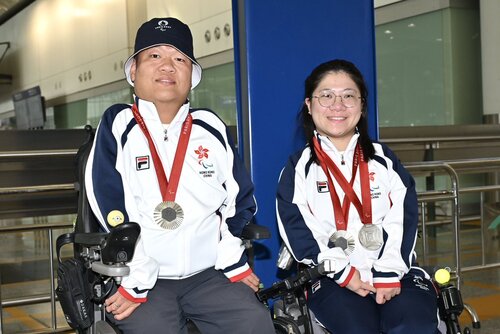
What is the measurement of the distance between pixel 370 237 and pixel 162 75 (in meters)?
0.99

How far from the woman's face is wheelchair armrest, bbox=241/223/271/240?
56cm

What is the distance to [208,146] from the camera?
254 centimetres

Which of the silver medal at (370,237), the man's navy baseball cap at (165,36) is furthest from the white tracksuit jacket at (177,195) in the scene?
the silver medal at (370,237)

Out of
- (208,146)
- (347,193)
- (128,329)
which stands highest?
(208,146)

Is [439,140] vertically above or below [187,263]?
above

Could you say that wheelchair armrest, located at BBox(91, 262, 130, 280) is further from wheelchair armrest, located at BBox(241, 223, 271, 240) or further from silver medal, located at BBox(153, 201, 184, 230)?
wheelchair armrest, located at BBox(241, 223, 271, 240)

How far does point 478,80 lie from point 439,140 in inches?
191

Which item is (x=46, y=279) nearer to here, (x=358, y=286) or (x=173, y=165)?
(x=173, y=165)

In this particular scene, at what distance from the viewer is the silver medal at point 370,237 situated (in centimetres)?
260

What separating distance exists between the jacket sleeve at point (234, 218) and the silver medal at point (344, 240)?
1.07 feet

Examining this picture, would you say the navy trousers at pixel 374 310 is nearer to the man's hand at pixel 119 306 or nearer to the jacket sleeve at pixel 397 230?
the jacket sleeve at pixel 397 230

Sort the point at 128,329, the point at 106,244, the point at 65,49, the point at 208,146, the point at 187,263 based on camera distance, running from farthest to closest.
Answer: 1. the point at 65,49
2. the point at 208,146
3. the point at 187,263
4. the point at 128,329
5. the point at 106,244

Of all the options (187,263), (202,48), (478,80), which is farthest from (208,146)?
(478,80)

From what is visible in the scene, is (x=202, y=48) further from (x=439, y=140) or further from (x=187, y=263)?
(x=187, y=263)
